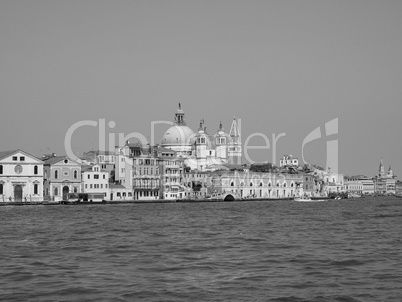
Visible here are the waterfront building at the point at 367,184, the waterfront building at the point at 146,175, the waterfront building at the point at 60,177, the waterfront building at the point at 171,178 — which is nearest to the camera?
the waterfront building at the point at 60,177

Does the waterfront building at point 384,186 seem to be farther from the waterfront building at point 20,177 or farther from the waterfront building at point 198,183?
the waterfront building at point 20,177

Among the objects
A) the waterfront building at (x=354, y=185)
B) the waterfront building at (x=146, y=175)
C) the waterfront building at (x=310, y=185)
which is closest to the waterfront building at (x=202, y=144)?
the waterfront building at (x=310, y=185)

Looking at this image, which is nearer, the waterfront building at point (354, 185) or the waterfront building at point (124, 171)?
the waterfront building at point (124, 171)

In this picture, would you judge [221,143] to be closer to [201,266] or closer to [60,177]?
[60,177]

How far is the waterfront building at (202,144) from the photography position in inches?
4026

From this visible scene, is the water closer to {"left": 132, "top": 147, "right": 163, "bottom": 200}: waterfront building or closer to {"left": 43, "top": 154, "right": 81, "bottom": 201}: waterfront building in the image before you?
{"left": 43, "top": 154, "right": 81, "bottom": 201}: waterfront building

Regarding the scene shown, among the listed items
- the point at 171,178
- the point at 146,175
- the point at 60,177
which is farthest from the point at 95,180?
the point at 171,178

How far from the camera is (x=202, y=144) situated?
103375 mm

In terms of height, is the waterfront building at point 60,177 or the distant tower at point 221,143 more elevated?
the distant tower at point 221,143

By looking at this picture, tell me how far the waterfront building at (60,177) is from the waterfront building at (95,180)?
1.52 meters

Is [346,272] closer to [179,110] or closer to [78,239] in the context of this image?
[78,239]

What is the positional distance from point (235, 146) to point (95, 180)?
43177 millimetres

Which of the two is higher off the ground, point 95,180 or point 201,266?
point 95,180

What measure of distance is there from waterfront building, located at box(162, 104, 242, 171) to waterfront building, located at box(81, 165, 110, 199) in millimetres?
27077
